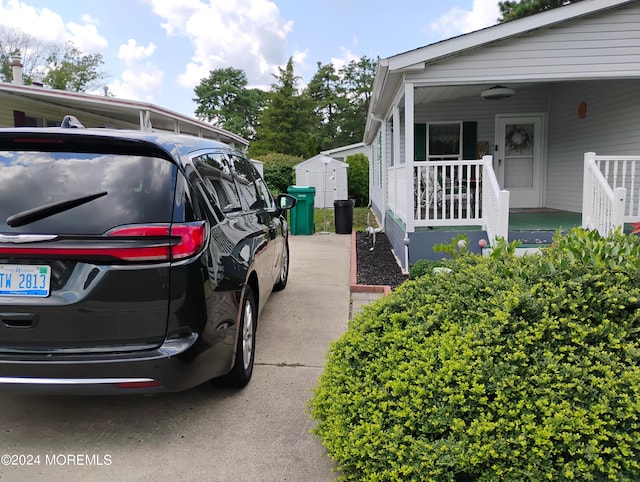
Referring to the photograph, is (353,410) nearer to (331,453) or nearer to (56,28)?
(331,453)

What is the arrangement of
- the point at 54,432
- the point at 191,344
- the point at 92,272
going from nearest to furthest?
1. the point at 92,272
2. the point at 191,344
3. the point at 54,432

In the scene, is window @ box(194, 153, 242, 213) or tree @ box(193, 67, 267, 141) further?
tree @ box(193, 67, 267, 141)

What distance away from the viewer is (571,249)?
2.49 m

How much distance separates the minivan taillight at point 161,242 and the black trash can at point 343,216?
956cm

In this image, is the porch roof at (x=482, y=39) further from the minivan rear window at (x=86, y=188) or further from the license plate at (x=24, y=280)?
the license plate at (x=24, y=280)

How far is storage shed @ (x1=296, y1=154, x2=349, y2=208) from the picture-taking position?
2045 cm

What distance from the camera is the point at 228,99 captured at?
49188mm

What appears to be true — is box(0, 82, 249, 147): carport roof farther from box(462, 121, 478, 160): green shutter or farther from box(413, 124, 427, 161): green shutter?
box(462, 121, 478, 160): green shutter

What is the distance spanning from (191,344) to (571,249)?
6.87 ft

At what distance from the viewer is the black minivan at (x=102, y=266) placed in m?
2.32

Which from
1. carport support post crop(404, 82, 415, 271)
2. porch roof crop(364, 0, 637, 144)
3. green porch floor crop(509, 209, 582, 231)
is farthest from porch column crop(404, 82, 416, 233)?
green porch floor crop(509, 209, 582, 231)

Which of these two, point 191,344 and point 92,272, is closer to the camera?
point 92,272

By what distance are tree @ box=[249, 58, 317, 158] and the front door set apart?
29584mm

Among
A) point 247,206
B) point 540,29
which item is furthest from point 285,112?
point 247,206
